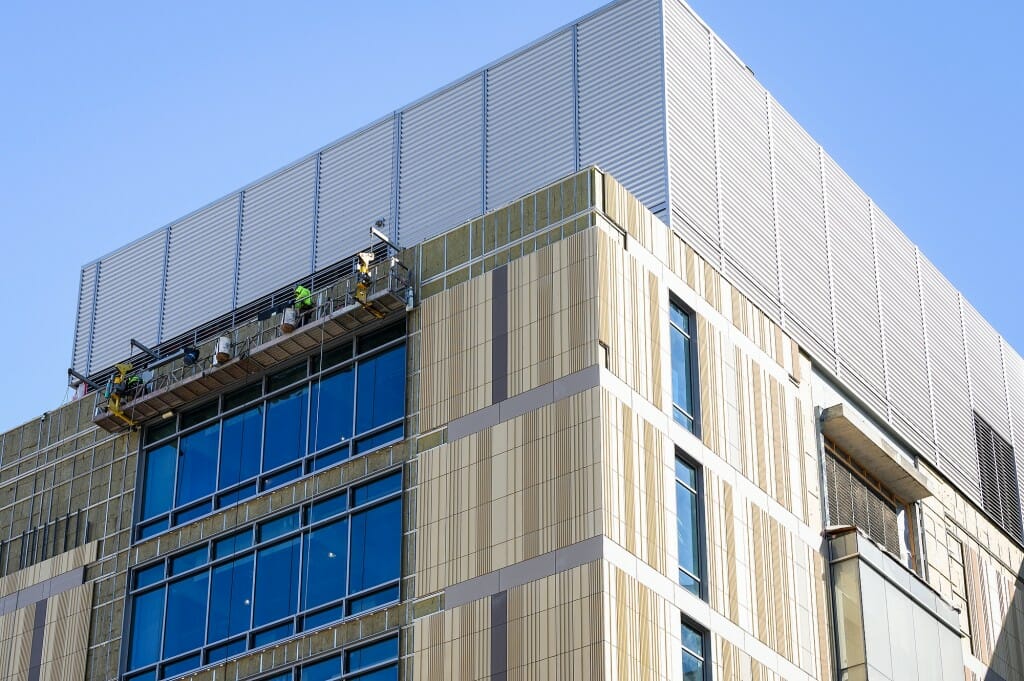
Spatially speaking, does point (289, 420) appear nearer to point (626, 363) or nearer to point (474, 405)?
point (474, 405)

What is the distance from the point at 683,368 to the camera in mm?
47000

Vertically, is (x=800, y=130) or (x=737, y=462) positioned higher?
(x=800, y=130)

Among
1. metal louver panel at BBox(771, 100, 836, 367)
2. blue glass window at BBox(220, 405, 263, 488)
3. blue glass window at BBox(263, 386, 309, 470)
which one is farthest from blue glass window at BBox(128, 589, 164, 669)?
metal louver panel at BBox(771, 100, 836, 367)

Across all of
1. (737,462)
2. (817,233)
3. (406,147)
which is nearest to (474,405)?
(737,462)

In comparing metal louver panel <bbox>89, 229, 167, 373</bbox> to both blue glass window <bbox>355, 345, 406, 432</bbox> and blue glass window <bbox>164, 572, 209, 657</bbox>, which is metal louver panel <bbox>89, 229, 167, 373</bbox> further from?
blue glass window <bbox>355, 345, 406, 432</bbox>

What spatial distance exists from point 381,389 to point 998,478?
23.9m

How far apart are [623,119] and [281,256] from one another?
11604mm

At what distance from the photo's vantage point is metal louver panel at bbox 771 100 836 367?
53281 mm

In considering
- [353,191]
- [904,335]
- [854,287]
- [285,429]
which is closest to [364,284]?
[285,429]

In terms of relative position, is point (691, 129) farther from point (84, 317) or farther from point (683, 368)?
point (84, 317)

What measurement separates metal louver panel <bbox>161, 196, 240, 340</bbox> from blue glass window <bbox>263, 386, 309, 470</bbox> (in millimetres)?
6264

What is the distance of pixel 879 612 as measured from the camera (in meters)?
49.1

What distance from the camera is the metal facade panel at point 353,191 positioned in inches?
2112

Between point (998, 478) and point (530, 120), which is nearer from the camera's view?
point (530, 120)
